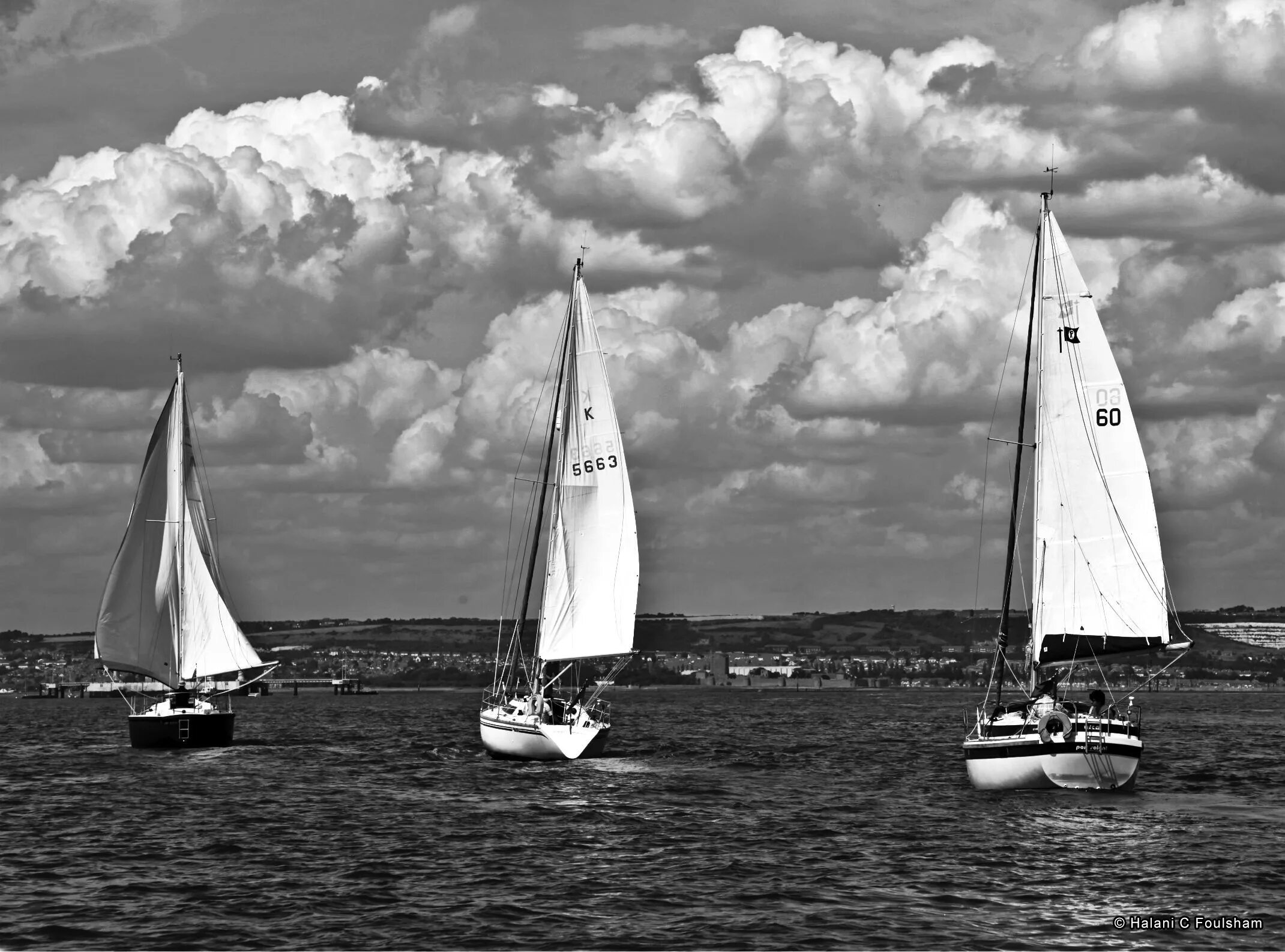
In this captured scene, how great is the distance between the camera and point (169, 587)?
91.8 meters

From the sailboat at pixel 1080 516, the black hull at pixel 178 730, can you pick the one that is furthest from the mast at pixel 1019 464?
the black hull at pixel 178 730

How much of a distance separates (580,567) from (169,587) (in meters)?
27.1

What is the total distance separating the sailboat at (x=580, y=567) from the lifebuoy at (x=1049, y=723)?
22.4 metres

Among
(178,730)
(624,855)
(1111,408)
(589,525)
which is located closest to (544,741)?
(589,525)

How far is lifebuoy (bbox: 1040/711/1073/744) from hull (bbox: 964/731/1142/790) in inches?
6.2

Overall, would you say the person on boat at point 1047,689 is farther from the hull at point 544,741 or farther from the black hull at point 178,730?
the black hull at point 178,730

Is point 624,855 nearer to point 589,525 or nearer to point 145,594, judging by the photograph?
point 589,525

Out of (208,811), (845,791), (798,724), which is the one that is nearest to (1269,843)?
(845,791)

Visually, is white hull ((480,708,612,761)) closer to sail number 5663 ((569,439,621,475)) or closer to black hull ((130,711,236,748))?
sail number 5663 ((569,439,621,475))

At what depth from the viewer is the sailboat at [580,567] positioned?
7519 cm

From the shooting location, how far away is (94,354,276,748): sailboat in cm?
9100

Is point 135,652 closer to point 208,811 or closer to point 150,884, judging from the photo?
point 208,811

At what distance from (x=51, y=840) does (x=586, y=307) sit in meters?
34.3

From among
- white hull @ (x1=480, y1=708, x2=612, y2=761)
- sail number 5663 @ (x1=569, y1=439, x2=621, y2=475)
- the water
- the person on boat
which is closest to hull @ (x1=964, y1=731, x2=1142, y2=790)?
the water
